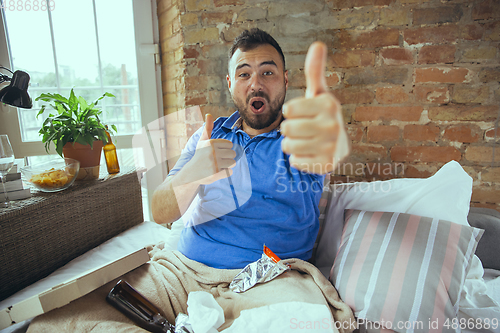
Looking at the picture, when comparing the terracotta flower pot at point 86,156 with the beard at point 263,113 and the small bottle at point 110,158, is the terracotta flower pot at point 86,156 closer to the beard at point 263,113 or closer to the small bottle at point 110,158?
the small bottle at point 110,158

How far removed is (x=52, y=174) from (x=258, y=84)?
0.90m

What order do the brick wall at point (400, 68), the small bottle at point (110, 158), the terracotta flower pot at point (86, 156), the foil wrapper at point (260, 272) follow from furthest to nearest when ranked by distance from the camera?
1. the small bottle at point (110, 158)
2. the terracotta flower pot at point (86, 156)
3. the brick wall at point (400, 68)
4. the foil wrapper at point (260, 272)

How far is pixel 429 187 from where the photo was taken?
3.19ft

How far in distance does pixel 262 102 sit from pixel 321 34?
0.50 meters

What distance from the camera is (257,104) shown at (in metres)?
1.05

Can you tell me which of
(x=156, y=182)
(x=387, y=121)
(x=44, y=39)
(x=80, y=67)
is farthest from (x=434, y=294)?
(x=44, y=39)

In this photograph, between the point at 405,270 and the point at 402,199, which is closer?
the point at 405,270

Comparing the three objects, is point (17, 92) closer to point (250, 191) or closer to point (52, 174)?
point (52, 174)

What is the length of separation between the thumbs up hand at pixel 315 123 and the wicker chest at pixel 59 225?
102 centimetres

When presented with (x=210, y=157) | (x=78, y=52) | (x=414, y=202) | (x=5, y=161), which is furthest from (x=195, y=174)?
(x=78, y=52)

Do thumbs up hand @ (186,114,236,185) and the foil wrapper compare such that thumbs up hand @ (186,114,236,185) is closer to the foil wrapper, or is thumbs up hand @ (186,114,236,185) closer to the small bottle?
the foil wrapper

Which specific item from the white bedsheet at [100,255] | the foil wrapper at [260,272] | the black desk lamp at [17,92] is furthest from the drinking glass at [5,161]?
the foil wrapper at [260,272]

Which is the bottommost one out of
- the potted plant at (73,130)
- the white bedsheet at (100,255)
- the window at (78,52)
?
the white bedsheet at (100,255)

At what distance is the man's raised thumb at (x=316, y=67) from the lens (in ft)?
1.15
